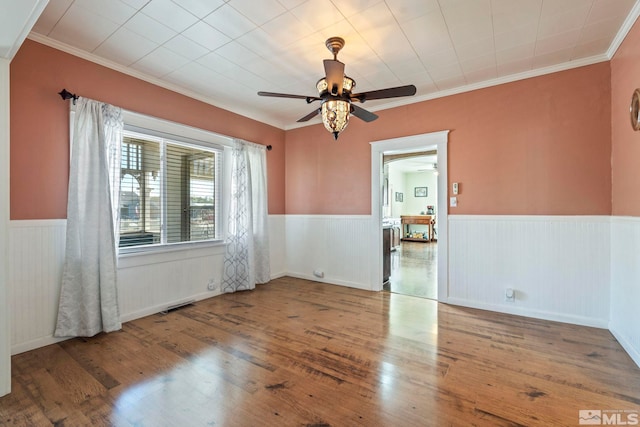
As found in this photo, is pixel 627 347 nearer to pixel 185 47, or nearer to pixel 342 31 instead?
pixel 342 31

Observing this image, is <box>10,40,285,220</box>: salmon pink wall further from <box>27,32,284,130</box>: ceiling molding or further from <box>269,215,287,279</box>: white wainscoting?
<box>269,215,287,279</box>: white wainscoting

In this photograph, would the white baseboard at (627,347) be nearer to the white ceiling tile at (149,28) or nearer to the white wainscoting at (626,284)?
the white wainscoting at (626,284)

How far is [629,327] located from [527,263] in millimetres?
978

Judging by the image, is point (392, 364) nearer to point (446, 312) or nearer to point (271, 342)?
point (271, 342)

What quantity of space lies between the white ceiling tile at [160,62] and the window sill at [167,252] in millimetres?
2013

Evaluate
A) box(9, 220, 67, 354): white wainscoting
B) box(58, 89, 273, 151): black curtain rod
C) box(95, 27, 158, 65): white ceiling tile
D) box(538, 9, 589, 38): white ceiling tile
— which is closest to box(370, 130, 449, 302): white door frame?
A: box(538, 9, 589, 38): white ceiling tile

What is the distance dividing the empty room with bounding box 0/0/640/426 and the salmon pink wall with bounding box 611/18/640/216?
0.10 feet

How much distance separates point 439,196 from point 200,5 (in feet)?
11.0

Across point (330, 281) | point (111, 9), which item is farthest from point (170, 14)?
point (330, 281)

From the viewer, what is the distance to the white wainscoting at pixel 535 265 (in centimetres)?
296

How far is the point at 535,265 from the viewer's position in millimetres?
3242

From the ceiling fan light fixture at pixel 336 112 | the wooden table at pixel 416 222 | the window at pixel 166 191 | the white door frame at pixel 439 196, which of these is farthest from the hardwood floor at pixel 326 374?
the wooden table at pixel 416 222

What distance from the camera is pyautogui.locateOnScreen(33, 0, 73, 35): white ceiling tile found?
215 cm

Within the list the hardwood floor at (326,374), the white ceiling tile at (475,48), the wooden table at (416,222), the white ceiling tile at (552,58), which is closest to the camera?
the hardwood floor at (326,374)
